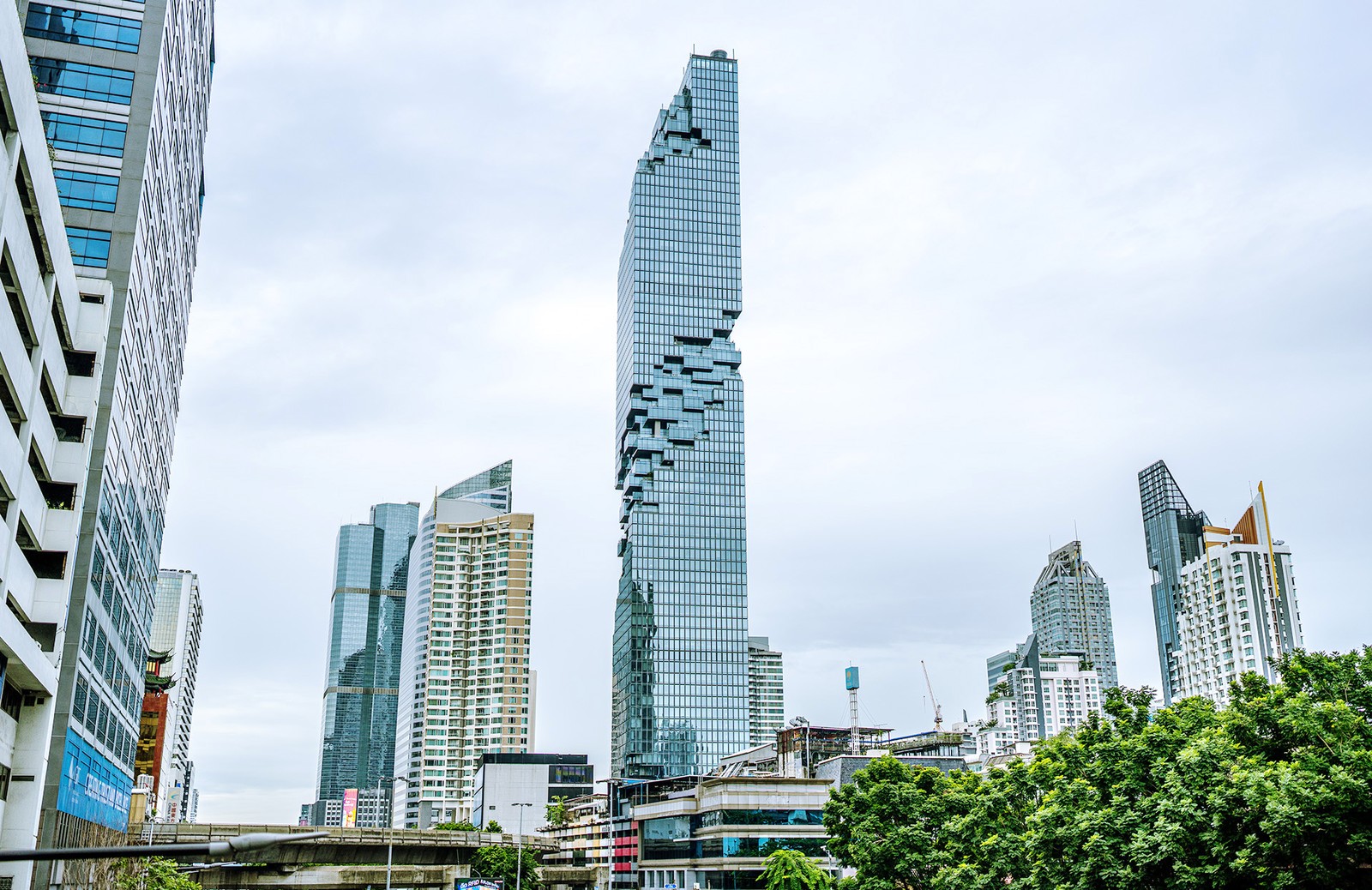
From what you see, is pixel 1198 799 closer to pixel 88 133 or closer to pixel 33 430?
pixel 33 430

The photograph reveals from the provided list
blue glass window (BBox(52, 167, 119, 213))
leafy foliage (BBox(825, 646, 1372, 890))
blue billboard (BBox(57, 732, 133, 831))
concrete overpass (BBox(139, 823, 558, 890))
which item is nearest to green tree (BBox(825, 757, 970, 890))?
leafy foliage (BBox(825, 646, 1372, 890))

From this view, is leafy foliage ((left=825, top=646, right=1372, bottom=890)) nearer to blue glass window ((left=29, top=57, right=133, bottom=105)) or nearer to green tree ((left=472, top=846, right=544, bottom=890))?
blue glass window ((left=29, top=57, right=133, bottom=105))

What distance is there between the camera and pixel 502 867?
157250 mm

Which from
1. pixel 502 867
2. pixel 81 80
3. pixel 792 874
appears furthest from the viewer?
pixel 502 867

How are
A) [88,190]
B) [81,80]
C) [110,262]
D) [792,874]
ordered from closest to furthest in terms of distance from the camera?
[110,262] → [88,190] → [81,80] → [792,874]

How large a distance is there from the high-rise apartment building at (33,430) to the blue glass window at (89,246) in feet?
5.59

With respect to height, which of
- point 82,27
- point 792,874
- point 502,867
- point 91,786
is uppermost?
point 82,27

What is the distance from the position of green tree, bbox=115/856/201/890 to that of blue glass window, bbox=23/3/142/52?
1994 inches

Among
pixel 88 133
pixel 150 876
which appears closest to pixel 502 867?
pixel 150 876

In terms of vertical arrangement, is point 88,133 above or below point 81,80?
below

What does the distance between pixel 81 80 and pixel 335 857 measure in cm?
7247

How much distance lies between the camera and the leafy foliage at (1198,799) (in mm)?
43938

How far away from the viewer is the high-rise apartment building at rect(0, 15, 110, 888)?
44.2 m

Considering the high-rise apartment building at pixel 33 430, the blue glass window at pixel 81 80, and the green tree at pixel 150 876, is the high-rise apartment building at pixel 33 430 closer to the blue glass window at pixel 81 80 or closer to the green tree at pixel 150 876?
the blue glass window at pixel 81 80
